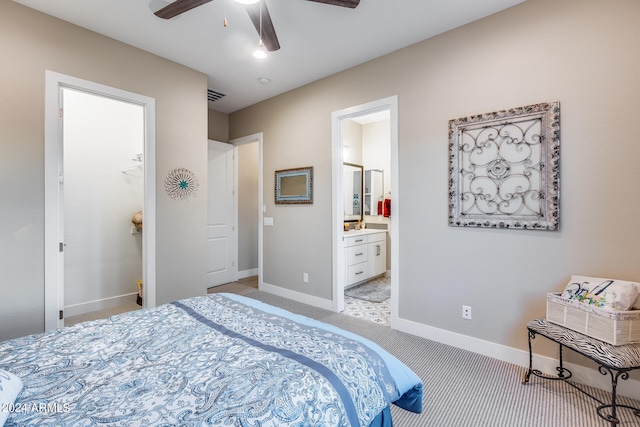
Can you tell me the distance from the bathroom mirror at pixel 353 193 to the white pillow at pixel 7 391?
14.4 feet

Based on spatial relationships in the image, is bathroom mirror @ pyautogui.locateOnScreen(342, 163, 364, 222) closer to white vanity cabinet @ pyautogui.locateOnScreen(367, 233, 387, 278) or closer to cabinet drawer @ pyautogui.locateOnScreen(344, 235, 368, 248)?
white vanity cabinet @ pyautogui.locateOnScreen(367, 233, 387, 278)

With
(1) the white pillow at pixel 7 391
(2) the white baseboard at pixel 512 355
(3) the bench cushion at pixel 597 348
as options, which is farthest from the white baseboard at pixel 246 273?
(3) the bench cushion at pixel 597 348

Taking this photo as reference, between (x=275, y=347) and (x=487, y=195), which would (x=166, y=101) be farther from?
(x=487, y=195)

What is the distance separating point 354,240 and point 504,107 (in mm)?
2464

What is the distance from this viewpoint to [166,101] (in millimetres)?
3107

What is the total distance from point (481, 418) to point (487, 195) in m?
1.58

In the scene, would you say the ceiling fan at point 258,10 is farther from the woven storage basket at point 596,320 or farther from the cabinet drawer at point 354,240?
the cabinet drawer at point 354,240

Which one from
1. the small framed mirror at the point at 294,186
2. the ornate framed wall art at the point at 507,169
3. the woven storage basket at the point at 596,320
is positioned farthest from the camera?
the small framed mirror at the point at 294,186

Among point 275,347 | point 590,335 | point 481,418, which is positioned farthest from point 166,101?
point 590,335

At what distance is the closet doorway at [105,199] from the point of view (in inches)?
117

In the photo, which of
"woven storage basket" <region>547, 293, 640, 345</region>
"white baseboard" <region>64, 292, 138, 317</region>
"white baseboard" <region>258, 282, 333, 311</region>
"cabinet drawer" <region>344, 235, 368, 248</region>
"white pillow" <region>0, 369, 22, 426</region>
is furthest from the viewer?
"cabinet drawer" <region>344, 235, 368, 248</region>

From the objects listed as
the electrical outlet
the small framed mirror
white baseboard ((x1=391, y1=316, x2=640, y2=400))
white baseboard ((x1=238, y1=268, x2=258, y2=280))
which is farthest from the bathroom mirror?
the electrical outlet

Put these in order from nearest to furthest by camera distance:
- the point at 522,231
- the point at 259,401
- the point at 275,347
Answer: the point at 259,401 < the point at 275,347 < the point at 522,231

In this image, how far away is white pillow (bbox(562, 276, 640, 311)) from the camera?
171cm
